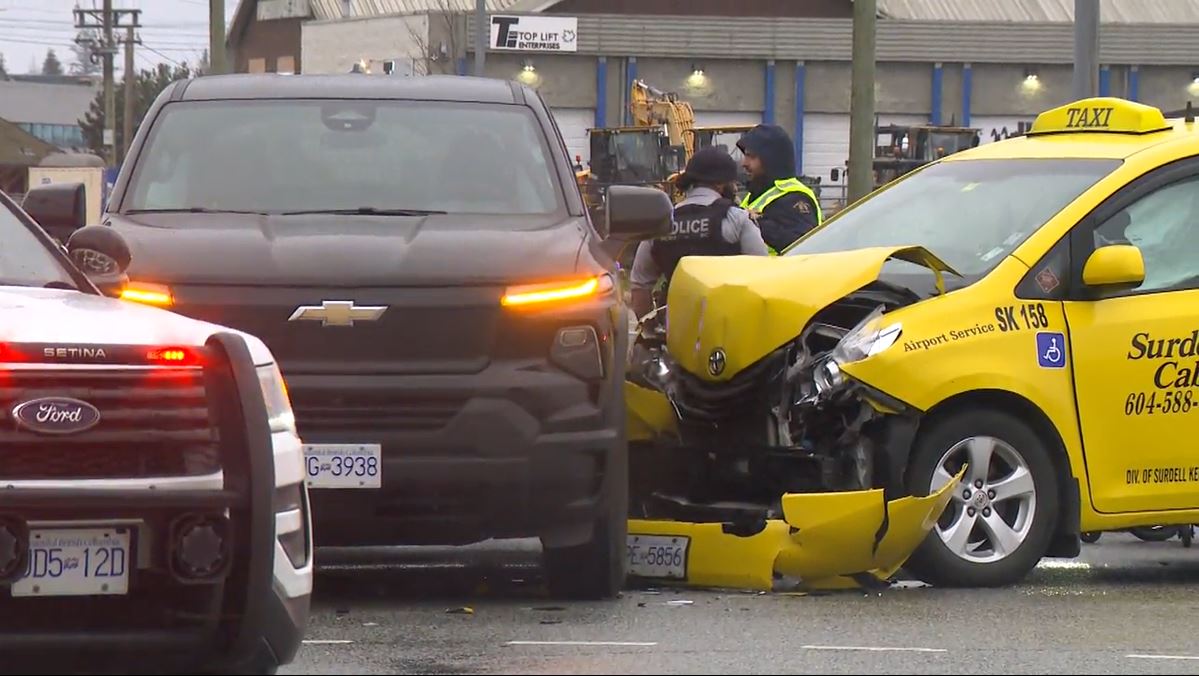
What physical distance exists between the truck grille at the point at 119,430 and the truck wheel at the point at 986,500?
3.79 m

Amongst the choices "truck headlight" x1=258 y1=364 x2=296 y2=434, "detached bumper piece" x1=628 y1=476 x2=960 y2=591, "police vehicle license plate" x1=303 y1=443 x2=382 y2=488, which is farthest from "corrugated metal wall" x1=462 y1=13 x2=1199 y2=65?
"truck headlight" x1=258 y1=364 x2=296 y2=434

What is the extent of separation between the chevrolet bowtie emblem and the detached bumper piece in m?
1.66

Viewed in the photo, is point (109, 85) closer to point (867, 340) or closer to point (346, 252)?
point (867, 340)

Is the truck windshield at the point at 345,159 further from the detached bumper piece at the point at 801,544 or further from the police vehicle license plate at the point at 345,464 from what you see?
the detached bumper piece at the point at 801,544

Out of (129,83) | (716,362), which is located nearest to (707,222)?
(716,362)

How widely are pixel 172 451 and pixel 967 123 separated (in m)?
70.4

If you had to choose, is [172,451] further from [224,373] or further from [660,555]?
[660,555]

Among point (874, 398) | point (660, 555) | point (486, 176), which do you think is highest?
point (486, 176)

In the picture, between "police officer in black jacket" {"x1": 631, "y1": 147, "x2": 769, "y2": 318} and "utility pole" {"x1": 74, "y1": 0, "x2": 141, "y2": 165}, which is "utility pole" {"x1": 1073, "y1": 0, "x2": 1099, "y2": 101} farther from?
"utility pole" {"x1": 74, "y1": 0, "x2": 141, "y2": 165}

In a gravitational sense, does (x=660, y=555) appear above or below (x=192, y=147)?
below

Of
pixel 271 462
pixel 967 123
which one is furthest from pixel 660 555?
Answer: pixel 967 123

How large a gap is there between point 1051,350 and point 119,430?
4.44m

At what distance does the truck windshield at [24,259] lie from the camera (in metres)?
6.44

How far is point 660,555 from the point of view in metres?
8.31
